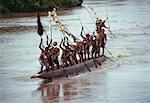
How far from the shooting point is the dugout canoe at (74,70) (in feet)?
62.7

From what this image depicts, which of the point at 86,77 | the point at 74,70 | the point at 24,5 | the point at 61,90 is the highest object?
the point at 24,5

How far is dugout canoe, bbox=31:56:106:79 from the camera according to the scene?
19.1m

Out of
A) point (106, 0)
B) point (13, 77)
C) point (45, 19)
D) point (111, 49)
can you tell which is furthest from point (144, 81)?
point (106, 0)

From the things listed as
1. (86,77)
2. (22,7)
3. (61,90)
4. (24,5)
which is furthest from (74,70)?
(24,5)

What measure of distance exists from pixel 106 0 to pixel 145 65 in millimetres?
56476

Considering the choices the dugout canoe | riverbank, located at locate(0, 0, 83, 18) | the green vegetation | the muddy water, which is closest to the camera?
the muddy water

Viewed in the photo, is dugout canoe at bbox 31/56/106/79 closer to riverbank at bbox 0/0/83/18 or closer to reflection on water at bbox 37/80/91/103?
reflection on water at bbox 37/80/91/103

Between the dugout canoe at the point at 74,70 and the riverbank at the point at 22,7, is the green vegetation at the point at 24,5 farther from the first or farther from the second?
the dugout canoe at the point at 74,70

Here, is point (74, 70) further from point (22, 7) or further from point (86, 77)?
point (22, 7)

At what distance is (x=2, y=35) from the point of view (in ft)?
122

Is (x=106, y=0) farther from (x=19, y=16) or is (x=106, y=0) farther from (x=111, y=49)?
(x=111, y=49)

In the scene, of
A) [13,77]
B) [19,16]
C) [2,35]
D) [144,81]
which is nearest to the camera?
[144,81]

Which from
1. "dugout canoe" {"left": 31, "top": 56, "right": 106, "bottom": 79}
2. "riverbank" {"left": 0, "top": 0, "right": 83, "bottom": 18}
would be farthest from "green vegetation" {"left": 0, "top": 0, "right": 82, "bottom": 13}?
"dugout canoe" {"left": 31, "top": 56, "right": 106, "bottom": 79}

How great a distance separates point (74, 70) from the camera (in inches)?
804
